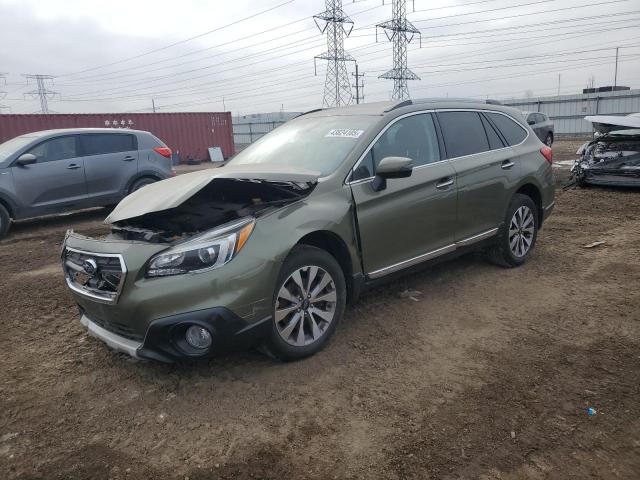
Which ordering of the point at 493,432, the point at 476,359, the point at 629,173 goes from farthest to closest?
the point at 629,173
the point at 476,359
the point at 493,432

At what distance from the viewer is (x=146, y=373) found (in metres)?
3.33

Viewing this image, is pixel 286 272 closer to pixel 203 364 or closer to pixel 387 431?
pixel 203 364

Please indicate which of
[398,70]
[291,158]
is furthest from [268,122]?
[291,158]

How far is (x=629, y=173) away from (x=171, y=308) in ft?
29.5

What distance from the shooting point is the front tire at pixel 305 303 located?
3.17 metres

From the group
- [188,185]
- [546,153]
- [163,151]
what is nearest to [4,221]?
[163,151]

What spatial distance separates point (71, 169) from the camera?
8422mm

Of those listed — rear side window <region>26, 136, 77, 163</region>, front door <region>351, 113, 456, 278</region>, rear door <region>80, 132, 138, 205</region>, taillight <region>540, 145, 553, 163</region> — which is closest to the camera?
front door <region>351, 113, 456, 278</region>

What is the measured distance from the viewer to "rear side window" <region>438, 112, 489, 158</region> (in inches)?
176

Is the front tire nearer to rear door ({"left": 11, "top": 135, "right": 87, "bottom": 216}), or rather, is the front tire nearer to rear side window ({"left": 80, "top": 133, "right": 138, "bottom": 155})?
rear door ({"left": 11, "top": 135, "right": 87, "bottom": 216})

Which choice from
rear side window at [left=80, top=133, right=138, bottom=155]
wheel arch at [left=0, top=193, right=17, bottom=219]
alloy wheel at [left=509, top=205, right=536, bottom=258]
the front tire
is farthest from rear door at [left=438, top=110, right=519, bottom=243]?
wheel arch at [left=0, top=193, right=17, bottom=219]

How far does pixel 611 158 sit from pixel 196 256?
891cm

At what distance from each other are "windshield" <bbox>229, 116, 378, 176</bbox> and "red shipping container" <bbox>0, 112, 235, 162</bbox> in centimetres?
1764

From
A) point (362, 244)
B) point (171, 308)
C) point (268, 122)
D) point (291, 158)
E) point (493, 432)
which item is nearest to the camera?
point (493, 432)
